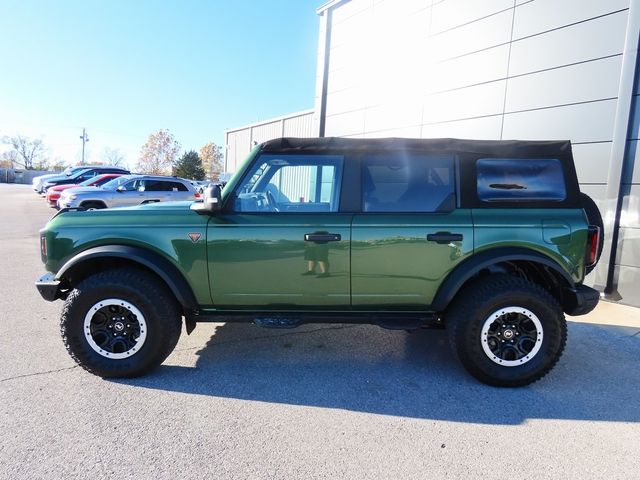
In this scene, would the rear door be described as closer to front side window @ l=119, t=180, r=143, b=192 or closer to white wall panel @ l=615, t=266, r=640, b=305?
white wall panel @ l=615, t=266, r=640, b=305

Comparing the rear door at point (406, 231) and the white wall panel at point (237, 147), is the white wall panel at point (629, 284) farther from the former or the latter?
the white wall panel at point (237, 147)

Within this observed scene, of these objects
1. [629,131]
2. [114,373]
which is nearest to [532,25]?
[629,131]

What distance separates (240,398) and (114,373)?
1.07 meters

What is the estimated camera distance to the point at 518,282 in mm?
3201

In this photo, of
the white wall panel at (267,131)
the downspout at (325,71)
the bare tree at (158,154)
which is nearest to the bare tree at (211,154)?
the bare tree at (158,154)

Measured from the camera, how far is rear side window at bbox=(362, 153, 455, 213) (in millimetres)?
3238

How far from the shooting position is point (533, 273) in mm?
3494

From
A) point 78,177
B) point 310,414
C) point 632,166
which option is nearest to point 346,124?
point 632,166

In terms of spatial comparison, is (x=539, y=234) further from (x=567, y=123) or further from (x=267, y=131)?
(x=267, y=131)

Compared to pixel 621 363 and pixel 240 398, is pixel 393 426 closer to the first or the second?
pixel 240 398

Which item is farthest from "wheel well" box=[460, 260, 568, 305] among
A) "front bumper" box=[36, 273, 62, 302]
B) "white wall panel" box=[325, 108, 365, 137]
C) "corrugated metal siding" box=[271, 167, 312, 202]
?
"white wall panel" box=[325, 108, 365, 137]

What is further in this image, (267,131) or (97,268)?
(267,131)

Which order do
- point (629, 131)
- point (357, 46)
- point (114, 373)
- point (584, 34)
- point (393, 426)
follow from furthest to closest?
point (357, 46) → point (584, 34) → point (629, 131) → point (114, 373) → point (393, 426)

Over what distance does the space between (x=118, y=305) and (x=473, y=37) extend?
7.60 m
